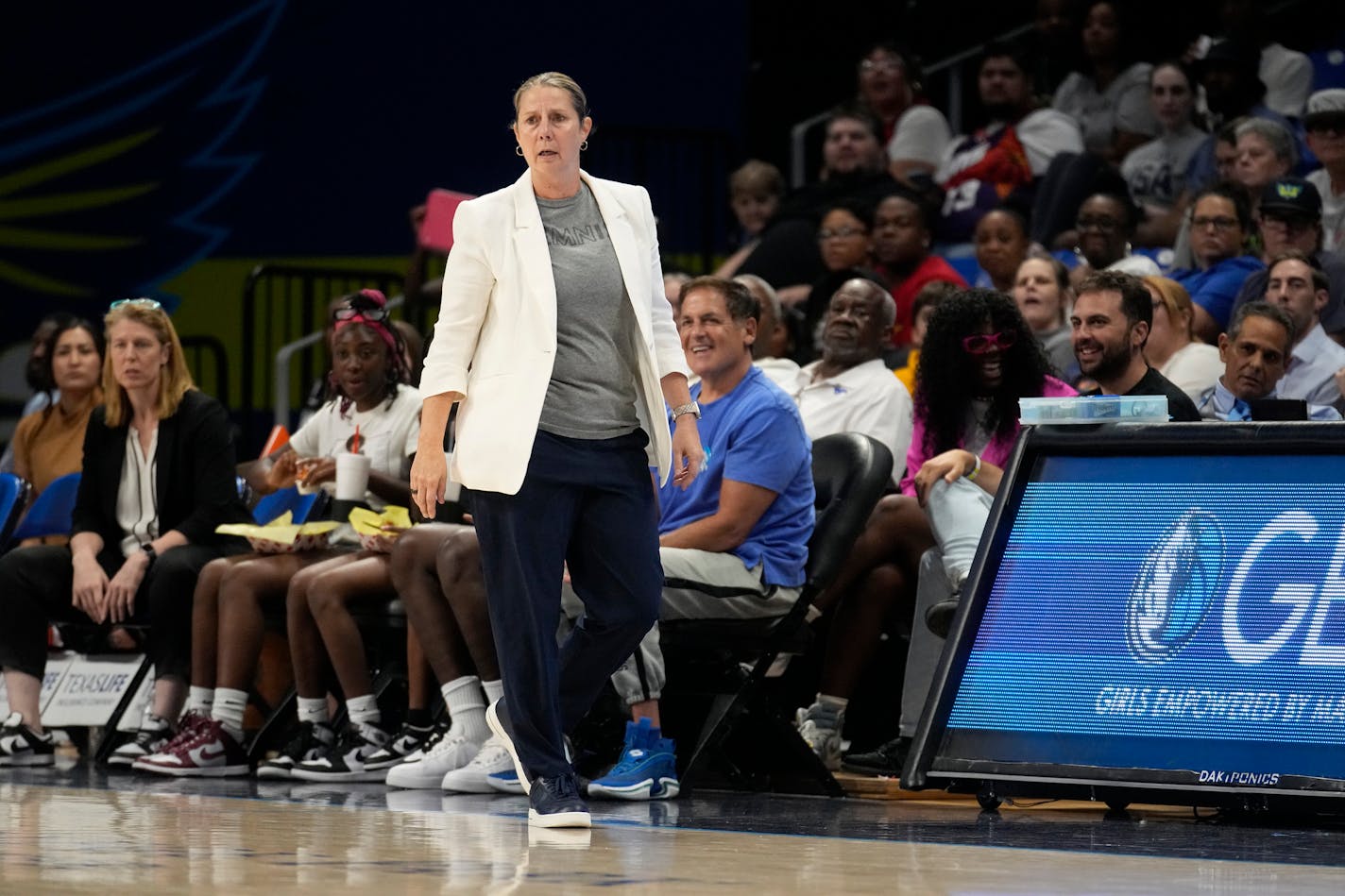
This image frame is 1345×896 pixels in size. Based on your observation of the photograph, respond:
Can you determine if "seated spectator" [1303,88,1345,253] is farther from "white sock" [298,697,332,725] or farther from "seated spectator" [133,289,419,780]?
"white sock" [298,697,332,725]

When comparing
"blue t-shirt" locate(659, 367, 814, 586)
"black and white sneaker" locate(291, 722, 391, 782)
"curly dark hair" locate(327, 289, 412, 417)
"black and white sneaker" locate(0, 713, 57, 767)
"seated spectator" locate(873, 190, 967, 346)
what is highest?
"seated spectator" locate(873, 190, 967, 346)

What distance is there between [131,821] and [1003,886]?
90.6 inches

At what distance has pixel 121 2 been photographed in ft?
40.0

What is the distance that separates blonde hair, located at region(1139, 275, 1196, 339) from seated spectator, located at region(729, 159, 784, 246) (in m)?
3.47

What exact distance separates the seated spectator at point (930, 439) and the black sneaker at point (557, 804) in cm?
154

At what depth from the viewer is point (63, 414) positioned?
8805mm

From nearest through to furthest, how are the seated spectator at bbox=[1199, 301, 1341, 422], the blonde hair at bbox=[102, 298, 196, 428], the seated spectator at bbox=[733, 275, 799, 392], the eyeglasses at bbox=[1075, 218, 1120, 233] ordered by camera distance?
the seated spectator at bbox=[1199, 301, 1341, 422]
the blonde hair at bbox=[102, 298, 196, 428]
the seated spectator at bbox=[733, 275, 799, 392]
the eyeglasses at bbox=[1075, 218, 1120, 233]

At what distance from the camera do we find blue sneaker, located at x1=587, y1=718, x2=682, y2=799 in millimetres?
5664

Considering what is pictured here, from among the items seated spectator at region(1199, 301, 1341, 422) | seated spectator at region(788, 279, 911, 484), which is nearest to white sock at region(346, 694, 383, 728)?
seated spectator at region(788, 279, 911, 484)

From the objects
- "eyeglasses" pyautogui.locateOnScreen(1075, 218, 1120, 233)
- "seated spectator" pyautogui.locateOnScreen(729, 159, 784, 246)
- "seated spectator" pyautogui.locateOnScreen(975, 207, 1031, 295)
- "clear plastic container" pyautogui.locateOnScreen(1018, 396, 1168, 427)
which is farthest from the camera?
"seated spectator" pyautogui.locateOnScreen(729, 159, 784, 246)

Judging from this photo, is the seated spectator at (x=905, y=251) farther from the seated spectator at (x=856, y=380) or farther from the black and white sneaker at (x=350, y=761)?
the black and white sneaker at (x=350, y=761)

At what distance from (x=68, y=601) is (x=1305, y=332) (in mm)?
4462

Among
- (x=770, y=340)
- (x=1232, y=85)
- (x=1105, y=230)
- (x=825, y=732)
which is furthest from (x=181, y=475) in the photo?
(x=1232, y=85)

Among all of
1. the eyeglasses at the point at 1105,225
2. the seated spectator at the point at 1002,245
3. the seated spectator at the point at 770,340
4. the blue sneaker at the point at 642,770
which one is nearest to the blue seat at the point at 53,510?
the seated spectator at the point at 770,340
